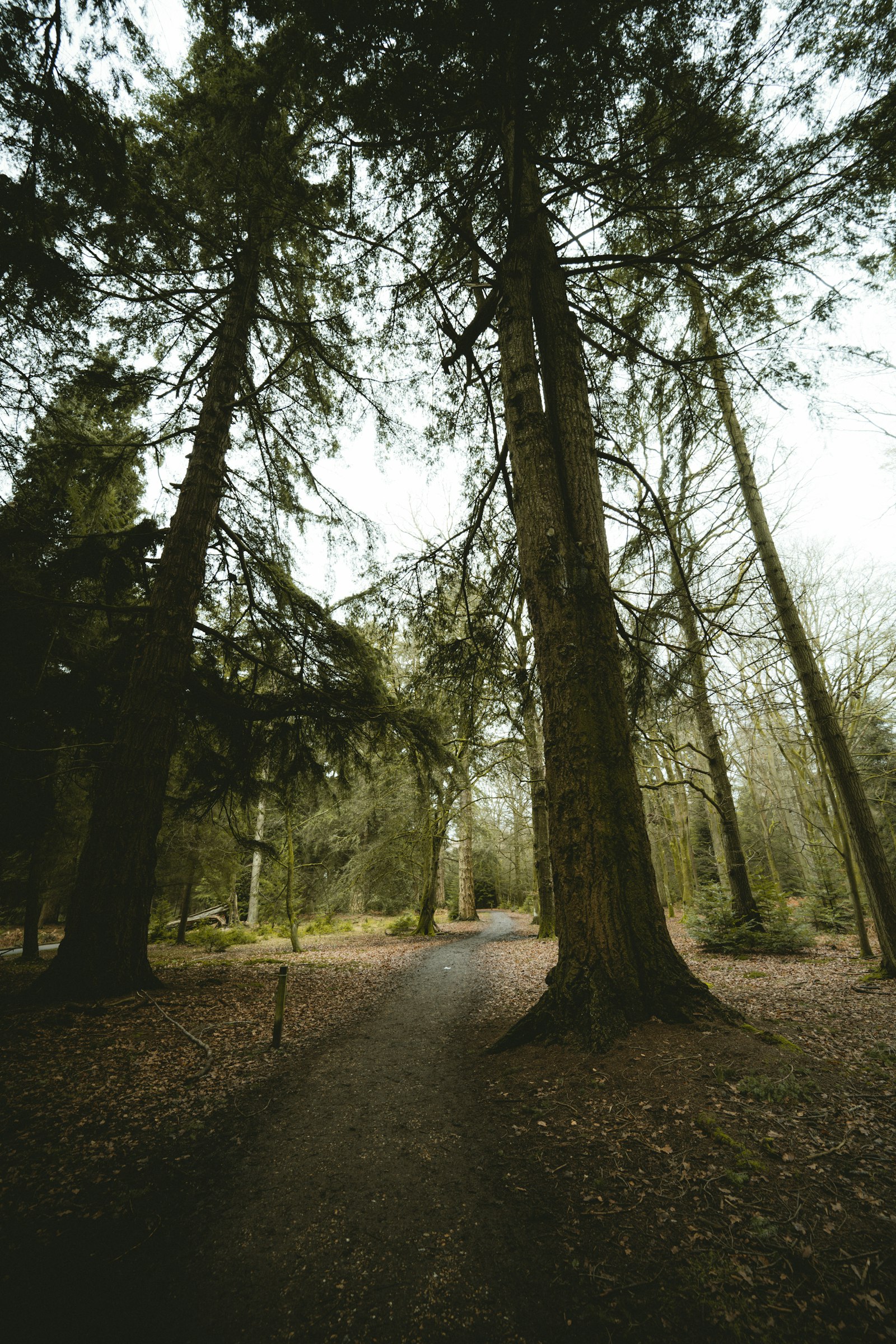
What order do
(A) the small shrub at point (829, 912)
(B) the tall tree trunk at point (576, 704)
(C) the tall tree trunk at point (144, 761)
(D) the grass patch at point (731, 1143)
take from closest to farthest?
(D) the grass patch at point (731, 1143)
(B) the tall tree trunk at point (576, 704)
(C) the tall tree trunk at point (144, 761)
(A) the small shrub at point (829, 912)

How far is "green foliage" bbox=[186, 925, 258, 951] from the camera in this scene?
13250 millimetres

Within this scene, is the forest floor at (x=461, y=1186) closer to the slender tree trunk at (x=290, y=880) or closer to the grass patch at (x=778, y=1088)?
the grass patch at (x=778, y=1088)

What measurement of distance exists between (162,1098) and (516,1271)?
2.60 m

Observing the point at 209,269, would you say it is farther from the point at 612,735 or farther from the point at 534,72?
the point at 612,735

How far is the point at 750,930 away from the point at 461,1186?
7.81m

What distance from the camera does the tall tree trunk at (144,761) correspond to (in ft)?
16.2

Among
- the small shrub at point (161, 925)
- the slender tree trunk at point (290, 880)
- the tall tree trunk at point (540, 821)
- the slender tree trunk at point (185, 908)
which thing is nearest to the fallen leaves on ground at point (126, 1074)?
the slender tree trunk at point (290, 880)

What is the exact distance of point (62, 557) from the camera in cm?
572

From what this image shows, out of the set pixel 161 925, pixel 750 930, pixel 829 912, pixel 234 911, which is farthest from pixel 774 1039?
pixel 234 911

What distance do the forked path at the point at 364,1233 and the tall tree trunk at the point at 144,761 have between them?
Result: 269cm

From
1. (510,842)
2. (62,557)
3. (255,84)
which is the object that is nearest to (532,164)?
(255,84)

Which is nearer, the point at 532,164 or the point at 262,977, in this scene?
the point at 532,164

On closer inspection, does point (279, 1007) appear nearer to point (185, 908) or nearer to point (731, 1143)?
point (731, 1143)

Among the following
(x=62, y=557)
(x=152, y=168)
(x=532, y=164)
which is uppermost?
(x=152, y=168)
